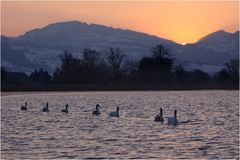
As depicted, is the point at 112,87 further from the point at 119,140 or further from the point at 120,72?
the point at 119,140

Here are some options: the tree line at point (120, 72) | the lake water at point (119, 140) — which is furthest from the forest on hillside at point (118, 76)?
the lake water at point (119, 140)

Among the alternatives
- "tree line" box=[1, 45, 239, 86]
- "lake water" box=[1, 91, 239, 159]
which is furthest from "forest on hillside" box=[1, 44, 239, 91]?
"lake water" box=[1, 91, 239, 159]

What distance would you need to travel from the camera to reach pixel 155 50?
127688 mm

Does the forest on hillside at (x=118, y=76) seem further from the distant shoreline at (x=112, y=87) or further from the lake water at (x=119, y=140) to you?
the lake water at (x=119, y=140)

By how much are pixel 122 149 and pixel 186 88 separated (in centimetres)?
8923

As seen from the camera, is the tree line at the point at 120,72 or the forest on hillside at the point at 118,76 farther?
the tree line at the point at 120,72

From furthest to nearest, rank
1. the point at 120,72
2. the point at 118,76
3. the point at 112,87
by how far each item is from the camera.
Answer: the point at 120,72 < the point at 118,76 < the point at 112,87

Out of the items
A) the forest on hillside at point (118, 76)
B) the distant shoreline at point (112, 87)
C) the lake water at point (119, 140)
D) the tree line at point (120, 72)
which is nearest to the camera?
the lake water at point (119, 140)

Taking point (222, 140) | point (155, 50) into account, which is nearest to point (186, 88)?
point (155, 50)

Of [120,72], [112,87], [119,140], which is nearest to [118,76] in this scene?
A: [120,72]

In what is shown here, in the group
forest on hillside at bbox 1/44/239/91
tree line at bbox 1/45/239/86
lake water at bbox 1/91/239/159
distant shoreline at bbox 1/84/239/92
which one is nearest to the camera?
lake water at bbox 1/91/239/159

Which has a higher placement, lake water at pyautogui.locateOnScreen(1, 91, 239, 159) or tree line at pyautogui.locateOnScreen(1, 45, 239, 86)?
tree line at pyautogui.locateOnScreen(1, 45, 239, 86)

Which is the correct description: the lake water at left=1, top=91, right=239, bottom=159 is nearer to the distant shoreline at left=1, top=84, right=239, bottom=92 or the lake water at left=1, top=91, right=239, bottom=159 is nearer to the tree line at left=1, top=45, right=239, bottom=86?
the distant shoreline at left=1, top=84, right=239, bottom=92

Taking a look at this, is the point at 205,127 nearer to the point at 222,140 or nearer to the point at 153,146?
the point at 222,140
